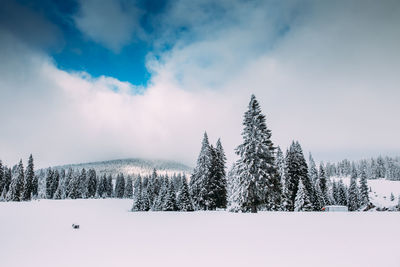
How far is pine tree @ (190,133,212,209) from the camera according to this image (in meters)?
37.3

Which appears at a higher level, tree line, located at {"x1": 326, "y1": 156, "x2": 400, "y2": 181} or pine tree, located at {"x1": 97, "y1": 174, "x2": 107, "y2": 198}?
tree line, located at {"x1": 326, "y1": 156, "x2": 400, "y2": 181}

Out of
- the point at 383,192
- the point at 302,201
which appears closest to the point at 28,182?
the point at 302,201

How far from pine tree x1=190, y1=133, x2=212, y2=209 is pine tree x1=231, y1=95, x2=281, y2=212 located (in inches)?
396

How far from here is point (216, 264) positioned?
646 cm

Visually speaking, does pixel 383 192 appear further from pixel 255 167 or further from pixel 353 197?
pixel 255 167

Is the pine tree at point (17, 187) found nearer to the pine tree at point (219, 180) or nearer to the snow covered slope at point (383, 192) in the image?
the pine tree at point (219, 180)

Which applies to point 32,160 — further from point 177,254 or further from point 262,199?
point 177,254

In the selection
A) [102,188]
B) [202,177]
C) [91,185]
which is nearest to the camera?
[202,177]

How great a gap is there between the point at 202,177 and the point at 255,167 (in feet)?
42.9

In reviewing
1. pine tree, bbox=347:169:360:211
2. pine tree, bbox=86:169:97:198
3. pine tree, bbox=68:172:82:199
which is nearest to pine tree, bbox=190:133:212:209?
pine tree, bbox=347:169:360:211

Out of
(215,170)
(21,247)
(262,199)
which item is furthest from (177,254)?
(215,170)

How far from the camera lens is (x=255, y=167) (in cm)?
2703

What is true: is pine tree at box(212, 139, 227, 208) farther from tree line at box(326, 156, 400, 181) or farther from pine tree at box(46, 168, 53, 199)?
tree line at box(326, 156, 400, 181)

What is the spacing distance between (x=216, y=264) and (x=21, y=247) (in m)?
7.18
